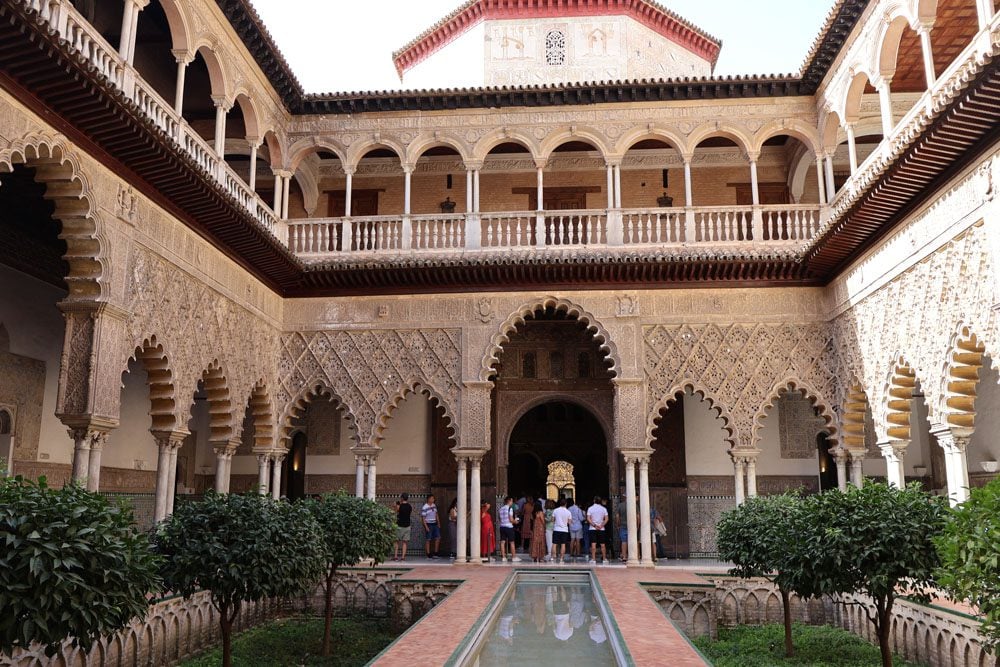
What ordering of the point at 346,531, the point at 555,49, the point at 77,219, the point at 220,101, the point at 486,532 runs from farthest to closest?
the point at 555,49 → the point at 486,532 → the point at 220,101 → the point at 346,531 → the point at 77,219

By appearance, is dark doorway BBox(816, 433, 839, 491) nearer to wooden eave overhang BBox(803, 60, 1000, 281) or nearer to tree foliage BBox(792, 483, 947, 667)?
wooden eave overhang BBox(803, 60, 1000, 281)

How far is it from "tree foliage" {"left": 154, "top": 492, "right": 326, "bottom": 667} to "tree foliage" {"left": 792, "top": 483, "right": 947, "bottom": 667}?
13.3 feet

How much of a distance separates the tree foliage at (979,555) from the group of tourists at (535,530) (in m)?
8.62

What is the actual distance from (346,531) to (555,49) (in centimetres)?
1212

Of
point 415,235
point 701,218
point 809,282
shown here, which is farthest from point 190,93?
point 809,282

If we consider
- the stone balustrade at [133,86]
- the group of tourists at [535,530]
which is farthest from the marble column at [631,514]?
the stone balustrade at [133,86]

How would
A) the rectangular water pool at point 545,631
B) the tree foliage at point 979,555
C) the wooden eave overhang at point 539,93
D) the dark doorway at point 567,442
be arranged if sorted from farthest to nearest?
the dark doorway at point 567,442 → the wooden eave overhang at point 539,93 → the rectangular water pool at point 545,631 → the tree foliage at point 979,555

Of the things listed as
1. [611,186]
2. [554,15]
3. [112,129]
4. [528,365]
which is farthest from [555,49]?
[112,129]

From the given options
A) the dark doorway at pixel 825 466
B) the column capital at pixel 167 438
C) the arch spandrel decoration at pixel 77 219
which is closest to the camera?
the arch spandrel decoration at pixel 77 219

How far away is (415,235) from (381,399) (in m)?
2.61

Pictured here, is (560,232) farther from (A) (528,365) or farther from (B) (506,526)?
(B) (506,526)

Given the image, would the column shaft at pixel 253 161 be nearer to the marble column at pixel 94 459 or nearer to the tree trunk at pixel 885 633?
the marble column at pixel 94 459

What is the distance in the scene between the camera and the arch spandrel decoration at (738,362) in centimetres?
1201

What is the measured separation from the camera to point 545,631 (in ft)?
22.2
